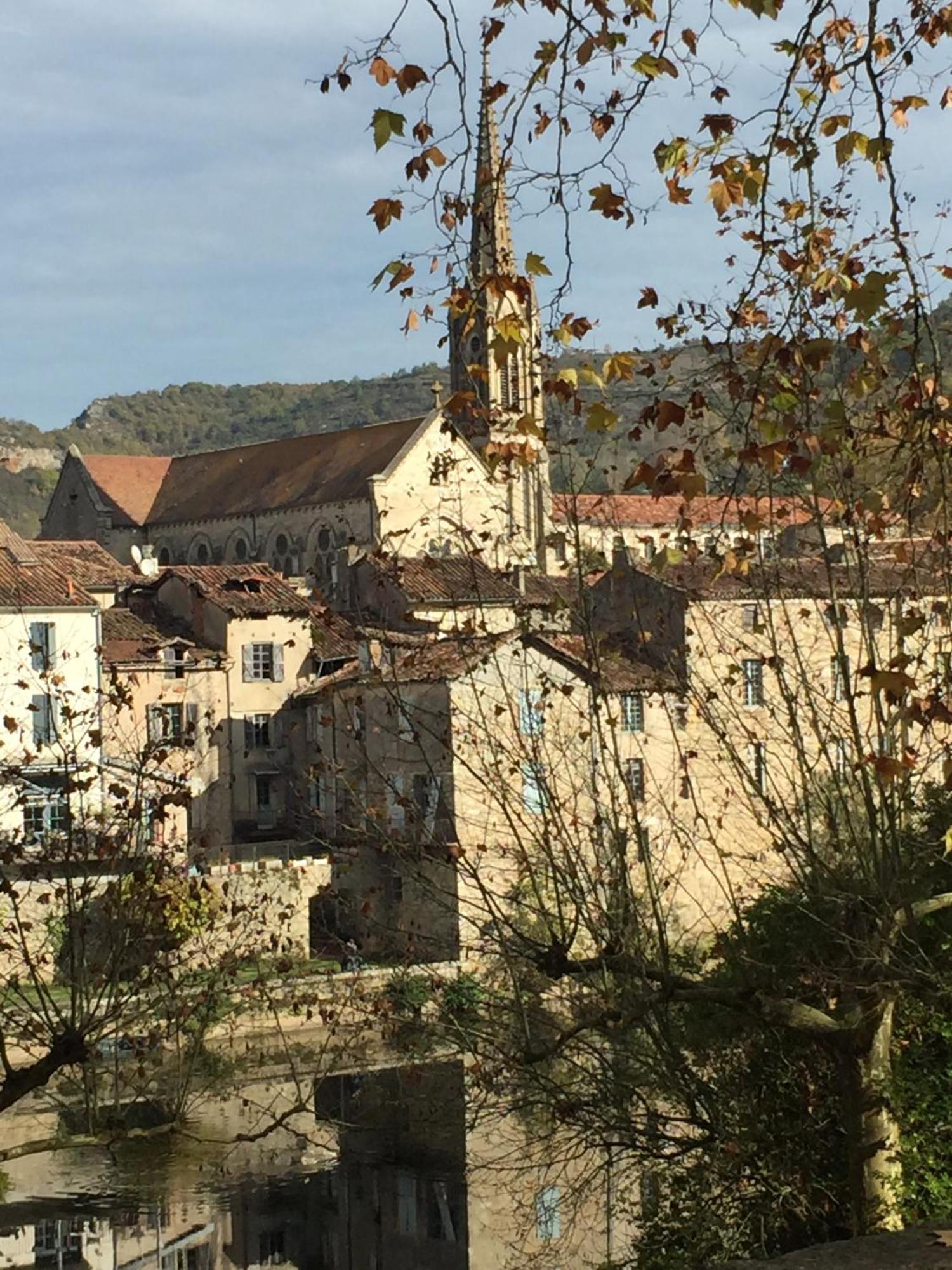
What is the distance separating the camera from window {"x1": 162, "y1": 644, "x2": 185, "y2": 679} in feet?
142

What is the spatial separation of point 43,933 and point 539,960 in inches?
914

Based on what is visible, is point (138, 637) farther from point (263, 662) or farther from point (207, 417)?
point (207, 417)

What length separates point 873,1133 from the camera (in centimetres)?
1236

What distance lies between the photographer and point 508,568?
14492 mm

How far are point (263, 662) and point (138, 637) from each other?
10.2 ft

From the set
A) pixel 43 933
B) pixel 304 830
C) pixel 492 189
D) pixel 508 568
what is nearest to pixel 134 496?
pixel 304 830

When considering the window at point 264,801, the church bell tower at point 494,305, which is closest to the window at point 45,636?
the window at point 264,801

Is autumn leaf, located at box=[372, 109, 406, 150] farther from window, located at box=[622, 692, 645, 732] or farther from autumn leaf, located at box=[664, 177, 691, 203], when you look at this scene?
window, located at box=[622, 692, 645, 732]

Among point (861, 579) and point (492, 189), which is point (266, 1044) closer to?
point (861, 579)

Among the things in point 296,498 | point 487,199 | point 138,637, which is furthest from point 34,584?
point 487,199

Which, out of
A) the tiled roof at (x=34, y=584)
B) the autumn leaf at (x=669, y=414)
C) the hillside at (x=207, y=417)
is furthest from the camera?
the hillside at (x=207, y=417)

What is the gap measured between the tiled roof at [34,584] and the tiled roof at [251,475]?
82.7ft

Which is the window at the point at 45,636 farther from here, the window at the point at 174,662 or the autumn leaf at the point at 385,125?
the autumn leaf at the point at 385,125

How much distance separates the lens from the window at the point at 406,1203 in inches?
942
